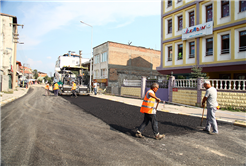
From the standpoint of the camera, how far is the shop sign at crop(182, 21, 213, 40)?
619 inches

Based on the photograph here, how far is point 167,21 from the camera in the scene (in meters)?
20.2

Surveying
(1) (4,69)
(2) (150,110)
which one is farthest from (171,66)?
(1) (4,69)

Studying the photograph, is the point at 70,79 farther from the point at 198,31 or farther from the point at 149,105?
the point at 149,105

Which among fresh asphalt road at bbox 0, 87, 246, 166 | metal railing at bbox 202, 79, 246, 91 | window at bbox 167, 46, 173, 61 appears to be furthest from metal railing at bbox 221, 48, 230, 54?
fresh asphalt road at bbox 0, 87, 246, 166

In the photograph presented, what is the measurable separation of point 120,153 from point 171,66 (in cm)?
1693

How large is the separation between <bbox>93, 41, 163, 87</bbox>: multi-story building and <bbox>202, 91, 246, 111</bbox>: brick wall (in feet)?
68.2

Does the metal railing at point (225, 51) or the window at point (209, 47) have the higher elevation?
the window at point (209, 47)

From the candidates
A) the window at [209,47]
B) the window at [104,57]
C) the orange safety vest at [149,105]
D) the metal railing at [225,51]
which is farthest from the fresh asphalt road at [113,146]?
the window at [104,57]

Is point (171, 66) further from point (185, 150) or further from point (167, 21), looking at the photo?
point (185, 150)

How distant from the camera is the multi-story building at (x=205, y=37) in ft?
46.4

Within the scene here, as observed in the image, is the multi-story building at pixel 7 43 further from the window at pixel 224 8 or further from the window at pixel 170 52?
the window at pixel 224 8

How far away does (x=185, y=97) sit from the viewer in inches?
503

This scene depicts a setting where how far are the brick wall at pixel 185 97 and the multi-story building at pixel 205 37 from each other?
4.96m

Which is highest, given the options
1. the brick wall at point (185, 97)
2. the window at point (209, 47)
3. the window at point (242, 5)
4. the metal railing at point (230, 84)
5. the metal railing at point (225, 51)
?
the window at point (242, 5)
